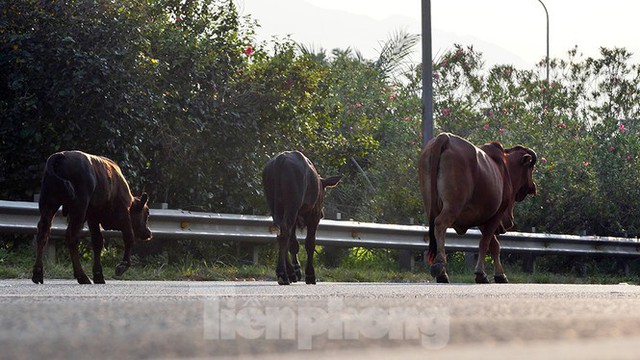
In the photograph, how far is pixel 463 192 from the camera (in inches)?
537

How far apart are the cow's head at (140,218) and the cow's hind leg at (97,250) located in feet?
2.35

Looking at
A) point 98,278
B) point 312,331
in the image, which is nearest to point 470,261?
point 98,278

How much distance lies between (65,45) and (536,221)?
10.6m

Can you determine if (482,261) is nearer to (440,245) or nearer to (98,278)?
(440,245)

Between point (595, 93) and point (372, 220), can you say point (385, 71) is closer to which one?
point (595, 93)


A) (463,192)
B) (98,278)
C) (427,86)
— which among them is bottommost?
(98,278)

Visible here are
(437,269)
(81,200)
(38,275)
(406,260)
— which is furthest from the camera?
(406,260)

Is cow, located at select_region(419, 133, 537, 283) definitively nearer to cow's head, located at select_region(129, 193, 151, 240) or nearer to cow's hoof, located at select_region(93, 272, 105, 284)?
cow's head, located at select_region(129, 193, 151, 240)

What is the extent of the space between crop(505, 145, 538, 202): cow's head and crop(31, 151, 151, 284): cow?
4.89m

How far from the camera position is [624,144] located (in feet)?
88.9

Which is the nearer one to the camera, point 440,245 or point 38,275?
point 38,275

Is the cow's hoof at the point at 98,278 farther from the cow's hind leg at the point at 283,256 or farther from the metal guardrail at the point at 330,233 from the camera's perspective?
the metal guardrail at the point at 330,233

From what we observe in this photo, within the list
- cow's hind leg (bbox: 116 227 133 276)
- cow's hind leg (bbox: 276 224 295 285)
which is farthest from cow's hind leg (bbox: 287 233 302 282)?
cow's hind leg (bbox: 116 227 133 276)

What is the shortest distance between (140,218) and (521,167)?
15.6ft
